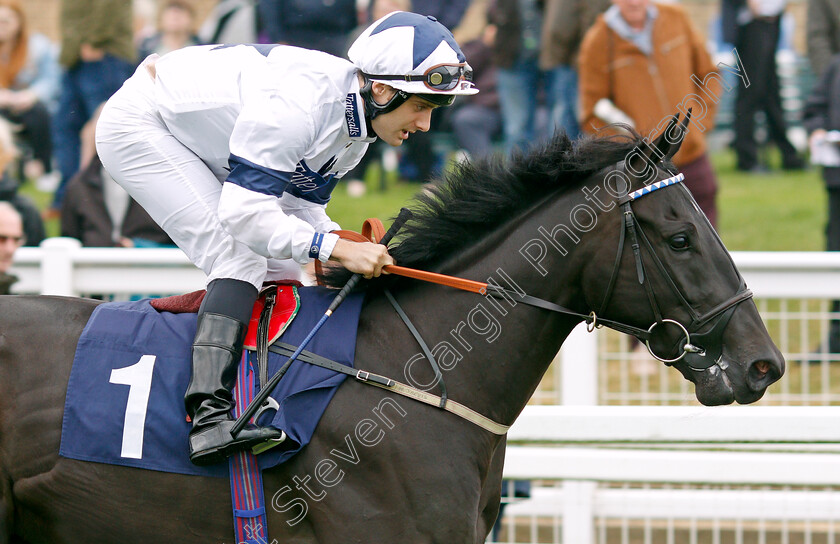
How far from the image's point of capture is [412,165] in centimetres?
979

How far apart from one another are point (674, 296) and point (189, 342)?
1.40 meters

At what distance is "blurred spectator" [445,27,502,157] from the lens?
8711 millimetres

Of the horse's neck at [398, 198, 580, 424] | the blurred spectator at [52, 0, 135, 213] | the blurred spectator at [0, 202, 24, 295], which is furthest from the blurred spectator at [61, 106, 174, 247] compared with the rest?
the horse's neck at [398, 198, 580, 424]

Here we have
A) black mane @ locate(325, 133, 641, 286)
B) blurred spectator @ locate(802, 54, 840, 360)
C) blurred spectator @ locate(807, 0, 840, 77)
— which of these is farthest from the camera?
blurred spectator @ locate(807, 0, 840, 77)

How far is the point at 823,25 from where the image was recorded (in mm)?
8672

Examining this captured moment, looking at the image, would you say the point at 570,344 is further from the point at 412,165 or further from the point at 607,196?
the point at 412,165

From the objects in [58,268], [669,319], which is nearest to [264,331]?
[669,319]

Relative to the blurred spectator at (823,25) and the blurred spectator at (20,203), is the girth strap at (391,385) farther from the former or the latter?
the blurred spectator at (823,25)

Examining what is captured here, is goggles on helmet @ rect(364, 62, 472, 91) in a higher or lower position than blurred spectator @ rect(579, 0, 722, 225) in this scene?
lower

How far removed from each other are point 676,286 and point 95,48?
6163mm

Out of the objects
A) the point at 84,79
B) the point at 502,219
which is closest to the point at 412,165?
the point at 84,79

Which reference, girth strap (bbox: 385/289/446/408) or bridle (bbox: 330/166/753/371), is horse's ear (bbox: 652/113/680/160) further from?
girth strap (bbox: 385/289/446/408)

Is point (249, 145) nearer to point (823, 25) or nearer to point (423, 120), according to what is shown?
point (423, 120)

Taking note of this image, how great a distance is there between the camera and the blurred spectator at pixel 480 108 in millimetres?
8711
